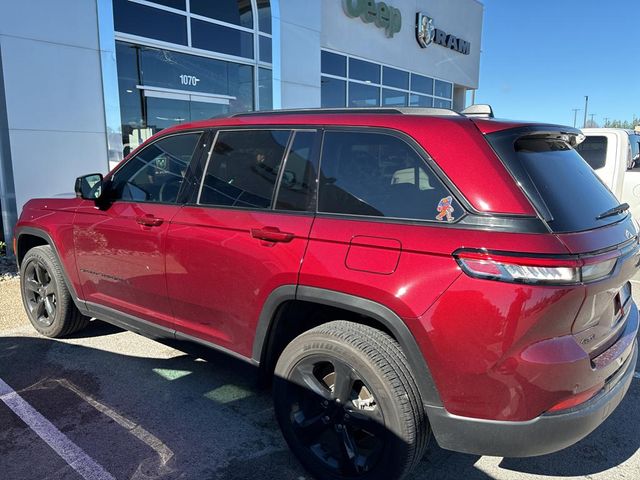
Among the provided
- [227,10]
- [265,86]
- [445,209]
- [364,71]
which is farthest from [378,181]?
[364,71]

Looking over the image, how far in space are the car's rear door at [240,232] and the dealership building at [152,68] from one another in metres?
3.91

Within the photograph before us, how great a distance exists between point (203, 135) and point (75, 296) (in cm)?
182

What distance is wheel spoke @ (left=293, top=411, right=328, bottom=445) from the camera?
8.37 feet

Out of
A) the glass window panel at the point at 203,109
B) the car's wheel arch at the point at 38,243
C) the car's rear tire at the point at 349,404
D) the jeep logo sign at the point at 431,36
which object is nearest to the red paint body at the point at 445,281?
the car's rear tire at the point at 349,404

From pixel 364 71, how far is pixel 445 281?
42.3 feet

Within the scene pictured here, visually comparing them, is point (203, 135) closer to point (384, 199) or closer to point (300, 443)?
point (384, 199)

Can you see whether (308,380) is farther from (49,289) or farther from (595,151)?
(595,151)

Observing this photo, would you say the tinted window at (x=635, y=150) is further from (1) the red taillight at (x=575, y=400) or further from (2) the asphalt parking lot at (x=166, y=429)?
(1) the red taillight at (x=575, y=400)

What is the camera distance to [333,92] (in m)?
Answer: 13.0

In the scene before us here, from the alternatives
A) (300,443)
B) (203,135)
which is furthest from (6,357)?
(300,443)

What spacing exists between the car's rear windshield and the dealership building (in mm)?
5003

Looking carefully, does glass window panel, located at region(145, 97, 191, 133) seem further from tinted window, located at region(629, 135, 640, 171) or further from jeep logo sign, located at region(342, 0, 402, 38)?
tinted window, located at region(629, 135, 640, 171)

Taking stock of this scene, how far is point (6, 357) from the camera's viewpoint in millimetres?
4008

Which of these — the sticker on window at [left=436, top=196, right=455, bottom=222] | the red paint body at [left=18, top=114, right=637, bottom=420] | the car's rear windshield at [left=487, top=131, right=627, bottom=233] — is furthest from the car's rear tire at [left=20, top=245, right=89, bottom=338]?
the car's rear windshield at [left=487, top=131, right=627, bottom=233]
